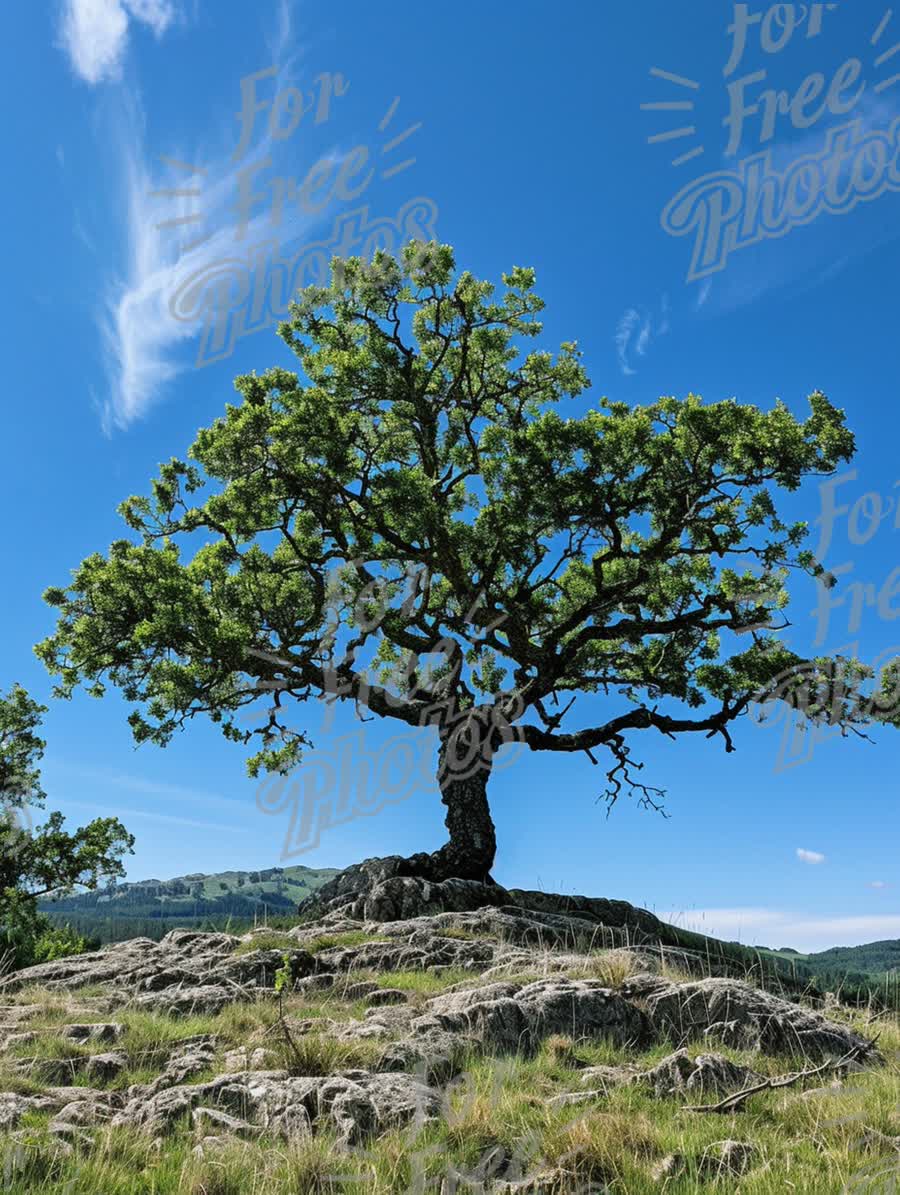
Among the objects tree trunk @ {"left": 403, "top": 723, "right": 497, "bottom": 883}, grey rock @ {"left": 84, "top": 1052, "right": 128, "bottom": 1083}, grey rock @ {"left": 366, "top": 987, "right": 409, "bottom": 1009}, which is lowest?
grey rock @ {"left": 84, "top": 1052, "right": 128, "bottom": 1083}

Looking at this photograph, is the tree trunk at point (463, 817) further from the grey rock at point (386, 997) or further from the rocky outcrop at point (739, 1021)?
the rocky outcrop at point (739, 1021)

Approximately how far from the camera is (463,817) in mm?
22688

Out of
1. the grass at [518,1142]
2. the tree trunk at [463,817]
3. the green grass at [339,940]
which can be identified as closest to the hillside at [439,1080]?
the grass at [518,1142]

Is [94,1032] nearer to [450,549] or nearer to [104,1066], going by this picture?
[104,1066]

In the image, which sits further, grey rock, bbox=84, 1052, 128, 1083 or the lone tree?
the lone tree

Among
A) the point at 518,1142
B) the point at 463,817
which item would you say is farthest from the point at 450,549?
the point at 518,1142

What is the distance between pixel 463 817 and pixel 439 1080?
49.3 feet

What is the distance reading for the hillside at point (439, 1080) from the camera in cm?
584

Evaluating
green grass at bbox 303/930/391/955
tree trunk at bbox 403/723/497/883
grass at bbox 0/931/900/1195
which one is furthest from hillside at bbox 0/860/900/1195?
tree trunk at bbox 403/723/497/883

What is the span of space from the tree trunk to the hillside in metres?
8.37

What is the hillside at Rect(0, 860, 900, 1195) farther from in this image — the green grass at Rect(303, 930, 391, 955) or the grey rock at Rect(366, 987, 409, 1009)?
the green grass at Rect(303, 930, 391, 955)

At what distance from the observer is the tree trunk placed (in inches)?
867

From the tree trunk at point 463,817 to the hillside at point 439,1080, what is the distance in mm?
8374

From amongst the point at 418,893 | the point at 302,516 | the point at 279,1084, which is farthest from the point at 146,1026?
the point at 302,516
